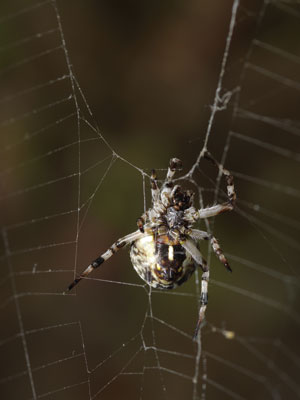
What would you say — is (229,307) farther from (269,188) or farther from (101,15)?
(101,15)

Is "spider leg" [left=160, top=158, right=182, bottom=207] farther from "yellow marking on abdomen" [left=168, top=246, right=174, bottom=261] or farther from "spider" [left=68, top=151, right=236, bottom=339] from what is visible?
"yellow marking on abdomen" [left=168, top=246, right=174, bottom=261]

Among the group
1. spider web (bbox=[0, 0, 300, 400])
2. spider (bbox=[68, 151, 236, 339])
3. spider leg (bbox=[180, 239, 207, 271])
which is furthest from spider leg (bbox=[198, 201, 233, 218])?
spider web (bbox=[0, 0, 300, 400])

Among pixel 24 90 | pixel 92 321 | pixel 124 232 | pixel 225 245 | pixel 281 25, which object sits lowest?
pixel 92 321

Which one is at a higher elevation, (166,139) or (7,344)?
(166,139)

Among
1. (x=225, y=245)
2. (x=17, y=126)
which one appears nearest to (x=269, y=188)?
(x=225, y=245)

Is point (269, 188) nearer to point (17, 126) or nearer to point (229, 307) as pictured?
point (229, 307)

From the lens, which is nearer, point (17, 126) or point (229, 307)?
point (17, 126)
